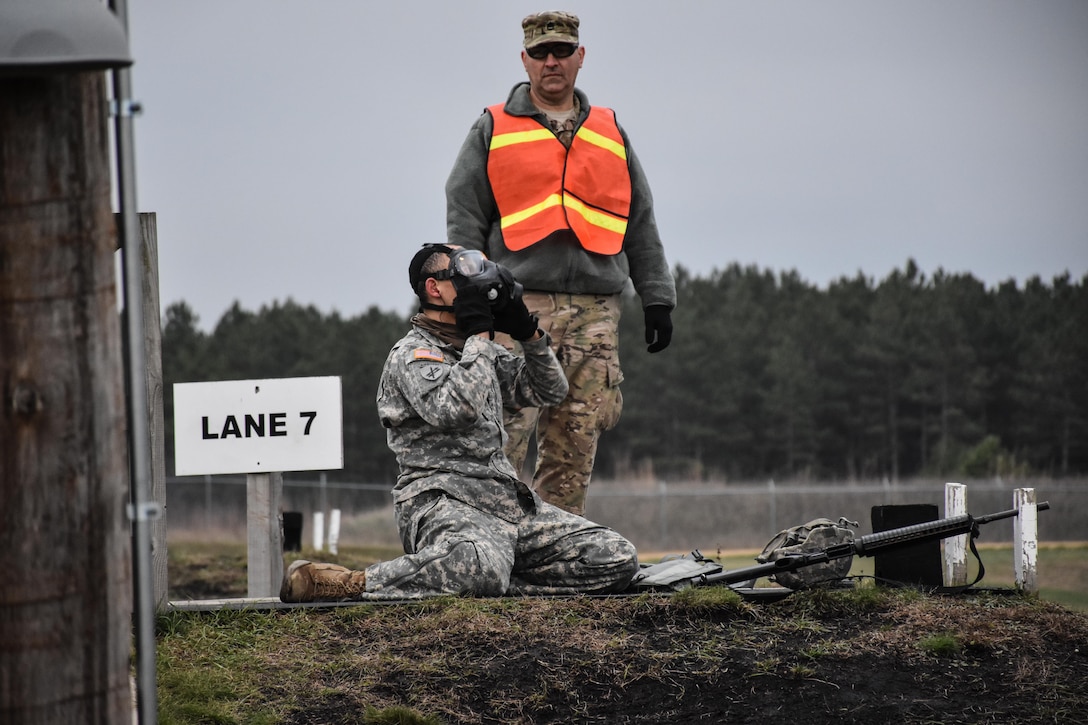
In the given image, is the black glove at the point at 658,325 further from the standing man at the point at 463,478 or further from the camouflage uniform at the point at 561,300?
the standing man at the point at 463,478

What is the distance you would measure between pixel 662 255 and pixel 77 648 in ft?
16.9

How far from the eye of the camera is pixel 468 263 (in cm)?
609

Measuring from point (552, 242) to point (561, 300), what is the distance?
0.32 m

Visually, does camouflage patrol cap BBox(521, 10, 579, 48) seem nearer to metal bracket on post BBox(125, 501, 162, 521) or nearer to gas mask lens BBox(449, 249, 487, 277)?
gas mask lens BBox(449, 249, 487, 277)

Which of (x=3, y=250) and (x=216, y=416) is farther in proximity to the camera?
(x=216, y=416)

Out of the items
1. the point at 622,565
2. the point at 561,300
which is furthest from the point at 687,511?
the point at 622,565

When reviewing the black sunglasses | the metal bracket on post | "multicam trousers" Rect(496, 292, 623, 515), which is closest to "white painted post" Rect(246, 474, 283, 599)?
"multicam trousers" Rect(496, 292, 623, 515)

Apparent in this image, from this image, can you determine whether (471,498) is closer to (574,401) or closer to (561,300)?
(574,401)

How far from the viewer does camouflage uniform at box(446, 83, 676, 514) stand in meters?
7.37

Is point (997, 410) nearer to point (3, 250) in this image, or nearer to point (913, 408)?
point (913, 408)

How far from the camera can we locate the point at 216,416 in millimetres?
6891

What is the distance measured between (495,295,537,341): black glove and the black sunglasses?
1952 millimetres

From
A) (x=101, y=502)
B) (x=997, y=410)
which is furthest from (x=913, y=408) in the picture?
(x=101, y=502)

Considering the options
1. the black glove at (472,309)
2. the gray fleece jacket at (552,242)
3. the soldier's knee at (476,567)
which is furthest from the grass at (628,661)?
the gray fleece jacket at (552,242)
